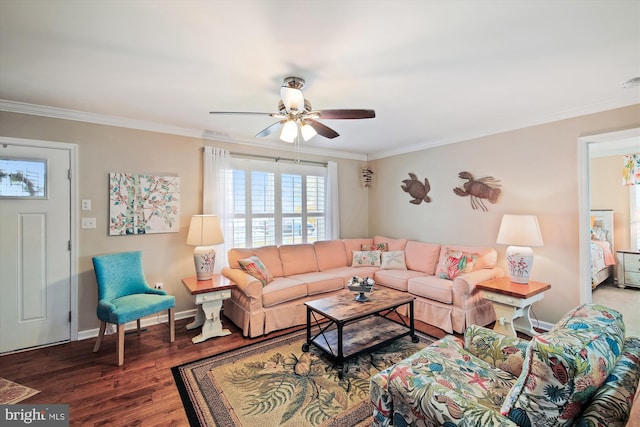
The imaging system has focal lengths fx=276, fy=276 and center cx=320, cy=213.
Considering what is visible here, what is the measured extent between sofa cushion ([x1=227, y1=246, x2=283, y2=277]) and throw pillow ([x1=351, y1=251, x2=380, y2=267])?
1.26 metres

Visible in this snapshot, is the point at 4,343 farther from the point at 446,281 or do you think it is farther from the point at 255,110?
the point at 446,281

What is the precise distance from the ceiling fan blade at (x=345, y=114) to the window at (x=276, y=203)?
2.24 metres

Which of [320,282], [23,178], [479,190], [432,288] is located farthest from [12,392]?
[479,190]

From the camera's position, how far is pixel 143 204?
11.2ft

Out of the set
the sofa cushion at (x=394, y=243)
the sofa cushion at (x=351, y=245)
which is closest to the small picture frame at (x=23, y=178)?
the sofa cushion at (x=351, y=245)

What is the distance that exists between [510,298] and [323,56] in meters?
2.92

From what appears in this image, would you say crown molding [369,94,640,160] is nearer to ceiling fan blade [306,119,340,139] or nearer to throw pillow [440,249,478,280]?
throw pillow [440,249,478,280]

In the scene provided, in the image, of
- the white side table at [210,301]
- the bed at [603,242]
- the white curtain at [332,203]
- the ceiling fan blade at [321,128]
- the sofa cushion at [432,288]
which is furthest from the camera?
the white curtain at [332,203]

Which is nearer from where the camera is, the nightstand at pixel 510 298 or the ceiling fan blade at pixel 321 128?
the ceiling fan blade at pixel 321 128

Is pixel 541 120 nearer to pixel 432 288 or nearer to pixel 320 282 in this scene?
pixel 432 288

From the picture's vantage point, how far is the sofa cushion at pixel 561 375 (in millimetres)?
1001

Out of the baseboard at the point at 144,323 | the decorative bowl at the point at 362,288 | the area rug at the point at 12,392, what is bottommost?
the area rug at the point at 12,392

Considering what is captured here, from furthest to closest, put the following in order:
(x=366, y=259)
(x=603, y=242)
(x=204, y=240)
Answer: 1. (x=603, y=242)
2. (x=366, y=259)
3. (x=204, y=240)

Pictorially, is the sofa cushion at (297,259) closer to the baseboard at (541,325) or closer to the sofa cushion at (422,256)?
the sofa cushion at (422,256)
